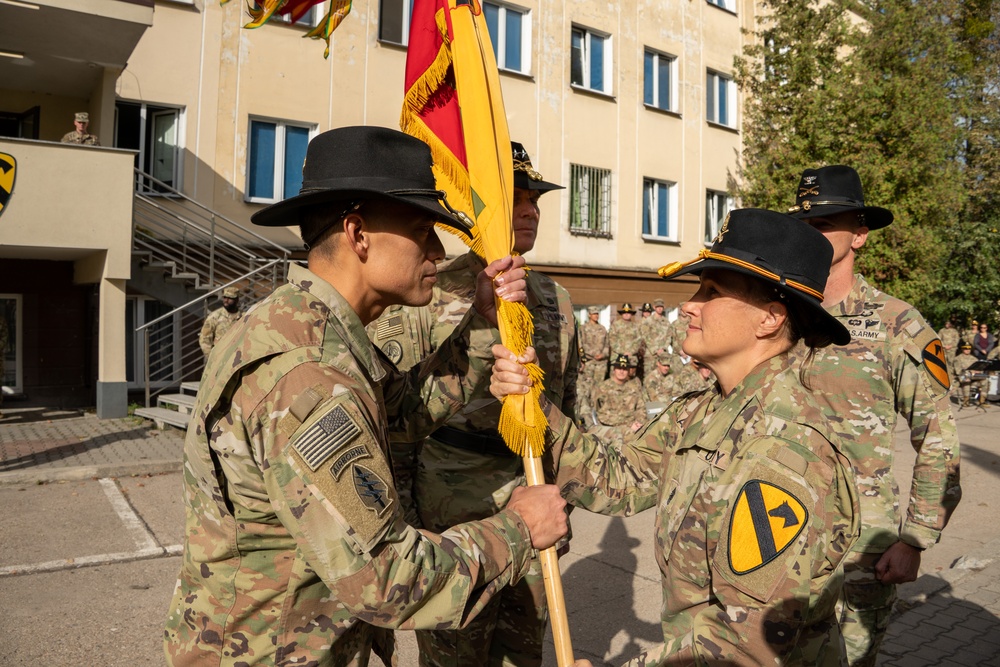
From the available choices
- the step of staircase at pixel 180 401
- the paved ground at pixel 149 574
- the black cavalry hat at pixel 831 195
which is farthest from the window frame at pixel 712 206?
the black cavalry hat at pixel 831 195

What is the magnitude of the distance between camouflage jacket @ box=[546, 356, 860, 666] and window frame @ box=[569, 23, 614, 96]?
17058 mm

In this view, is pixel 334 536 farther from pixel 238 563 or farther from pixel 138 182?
pixel 138 182

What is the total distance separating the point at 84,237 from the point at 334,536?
11.5 meters

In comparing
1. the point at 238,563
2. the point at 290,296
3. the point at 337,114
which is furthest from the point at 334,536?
the point at 337,114

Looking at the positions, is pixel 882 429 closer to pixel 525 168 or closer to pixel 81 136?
pixel 525 168

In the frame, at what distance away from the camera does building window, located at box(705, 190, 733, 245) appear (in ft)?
71.4

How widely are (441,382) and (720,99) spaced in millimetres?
21154

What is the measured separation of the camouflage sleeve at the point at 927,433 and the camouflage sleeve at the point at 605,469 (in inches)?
55.7

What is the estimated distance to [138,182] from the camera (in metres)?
Result: 13.4

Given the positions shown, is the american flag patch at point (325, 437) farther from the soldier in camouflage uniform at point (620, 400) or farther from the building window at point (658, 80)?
the building window at point (658, 80)

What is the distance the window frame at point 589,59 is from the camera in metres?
18.6

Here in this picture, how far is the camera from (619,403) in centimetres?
1276

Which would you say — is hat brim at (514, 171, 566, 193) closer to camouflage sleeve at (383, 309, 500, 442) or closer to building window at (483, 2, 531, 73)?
camouflage sleeve at (383, 309, 500, 442)

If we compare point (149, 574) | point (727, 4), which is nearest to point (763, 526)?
point (149, 574)
